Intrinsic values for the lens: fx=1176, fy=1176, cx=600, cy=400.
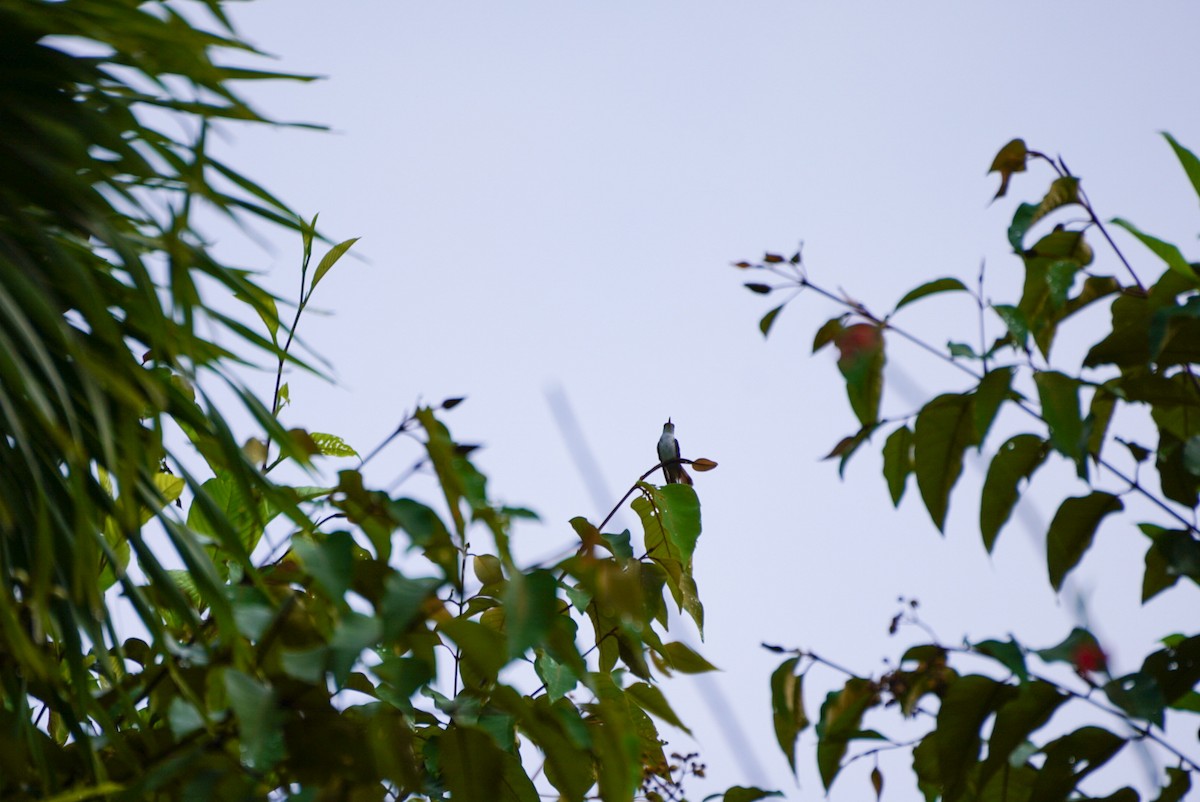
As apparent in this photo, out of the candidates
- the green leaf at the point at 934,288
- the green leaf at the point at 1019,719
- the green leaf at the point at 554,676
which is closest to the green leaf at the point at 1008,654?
the green leaf at the point at 1019,719

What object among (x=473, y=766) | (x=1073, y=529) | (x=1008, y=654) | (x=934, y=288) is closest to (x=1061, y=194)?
(x=934, y=288)

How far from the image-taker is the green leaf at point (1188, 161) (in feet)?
2.61

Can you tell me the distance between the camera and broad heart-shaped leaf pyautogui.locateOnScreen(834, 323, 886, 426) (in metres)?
0.86

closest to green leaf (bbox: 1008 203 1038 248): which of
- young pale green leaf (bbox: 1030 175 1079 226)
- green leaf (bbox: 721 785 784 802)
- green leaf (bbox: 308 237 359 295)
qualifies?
young pale green leaf (bbox: 1030 175 1079 226)

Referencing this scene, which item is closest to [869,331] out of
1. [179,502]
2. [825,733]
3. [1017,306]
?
[1017,306]

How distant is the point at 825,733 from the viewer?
87 centimetres

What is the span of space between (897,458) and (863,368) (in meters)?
0.08

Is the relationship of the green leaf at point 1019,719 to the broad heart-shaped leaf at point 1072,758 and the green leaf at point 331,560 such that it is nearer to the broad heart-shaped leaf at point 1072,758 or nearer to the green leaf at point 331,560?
the broad heart-shaped leaf at point 1072,758

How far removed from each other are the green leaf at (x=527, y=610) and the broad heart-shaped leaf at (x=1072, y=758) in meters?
0.37

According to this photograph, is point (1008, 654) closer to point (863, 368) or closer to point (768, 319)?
point (863, 368)

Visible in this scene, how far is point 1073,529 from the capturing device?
828mm

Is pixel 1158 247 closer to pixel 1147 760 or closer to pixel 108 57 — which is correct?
pixel 1147 760

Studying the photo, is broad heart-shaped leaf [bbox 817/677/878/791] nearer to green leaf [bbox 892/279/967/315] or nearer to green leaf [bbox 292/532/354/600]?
green leaf [bbox 892/279/967/315]

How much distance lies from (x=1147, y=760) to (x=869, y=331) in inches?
13.8
